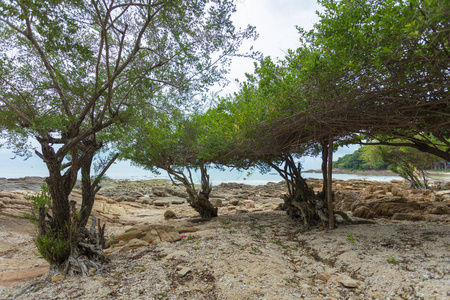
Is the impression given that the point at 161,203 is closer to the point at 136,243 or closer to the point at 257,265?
the point at 136,243

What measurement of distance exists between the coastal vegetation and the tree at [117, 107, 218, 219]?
105 millimetres

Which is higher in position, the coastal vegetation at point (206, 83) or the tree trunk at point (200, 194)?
the coastal vegetation at point (206, 83)

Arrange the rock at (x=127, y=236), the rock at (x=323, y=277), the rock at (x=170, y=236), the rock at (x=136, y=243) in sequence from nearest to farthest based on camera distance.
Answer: the rock at (x=323, y=277) → the rock at (x=136, y=243) → the rock at (x=170, y=236) → the rock at (x=127, y=236)

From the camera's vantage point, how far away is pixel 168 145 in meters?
8.38

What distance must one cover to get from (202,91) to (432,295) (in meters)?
5.50

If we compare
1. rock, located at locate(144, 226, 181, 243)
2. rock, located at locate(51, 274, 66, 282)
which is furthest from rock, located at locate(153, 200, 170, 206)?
rock, located at locate(51, 274, 66, 282)

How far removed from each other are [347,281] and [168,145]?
20.2 feet

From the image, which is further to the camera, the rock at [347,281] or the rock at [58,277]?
the rock at [58,277]

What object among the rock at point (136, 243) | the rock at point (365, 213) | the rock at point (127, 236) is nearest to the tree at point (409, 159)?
the rock at point (365, 213)

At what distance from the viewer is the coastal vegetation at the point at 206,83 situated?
169 inches

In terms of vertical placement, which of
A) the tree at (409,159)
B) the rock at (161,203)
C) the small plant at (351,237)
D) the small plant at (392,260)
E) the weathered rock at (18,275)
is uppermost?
the tree at (409,159)

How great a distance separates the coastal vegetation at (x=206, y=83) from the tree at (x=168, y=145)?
105mm

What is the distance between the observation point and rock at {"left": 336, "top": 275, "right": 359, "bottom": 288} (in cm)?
403

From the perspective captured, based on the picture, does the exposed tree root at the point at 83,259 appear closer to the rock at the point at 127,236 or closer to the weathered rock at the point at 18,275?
the weathered rock at the point at 18,275
